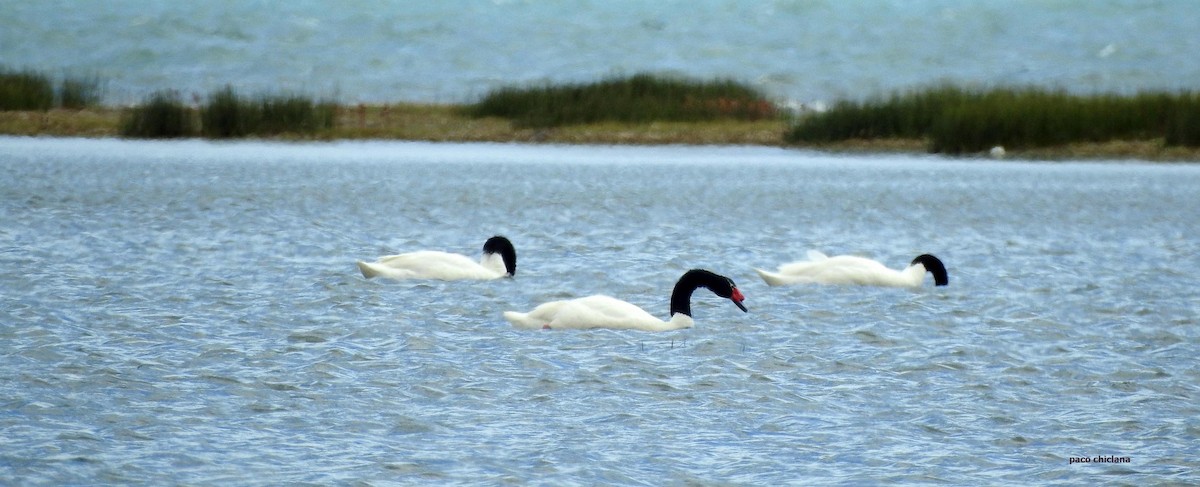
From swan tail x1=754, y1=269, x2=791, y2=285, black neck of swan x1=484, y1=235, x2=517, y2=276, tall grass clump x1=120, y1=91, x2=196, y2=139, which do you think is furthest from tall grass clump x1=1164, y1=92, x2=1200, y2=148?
black neck of swan x1=484, y1=235, x2=517, y2=276

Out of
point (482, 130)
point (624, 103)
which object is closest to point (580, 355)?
point (482, 130)

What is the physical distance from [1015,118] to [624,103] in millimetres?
11590

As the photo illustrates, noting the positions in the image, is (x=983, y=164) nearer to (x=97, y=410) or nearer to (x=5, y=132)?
(x=5, y=132)

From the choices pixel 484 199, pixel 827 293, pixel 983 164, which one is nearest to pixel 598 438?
pixel 827 293

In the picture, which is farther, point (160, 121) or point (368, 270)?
point (160, 121)

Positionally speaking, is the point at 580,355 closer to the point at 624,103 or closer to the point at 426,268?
the point at 426,268

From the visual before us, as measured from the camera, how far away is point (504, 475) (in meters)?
7.68

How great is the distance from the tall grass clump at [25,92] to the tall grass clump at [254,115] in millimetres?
5003

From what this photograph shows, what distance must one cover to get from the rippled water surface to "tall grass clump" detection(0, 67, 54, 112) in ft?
76.2

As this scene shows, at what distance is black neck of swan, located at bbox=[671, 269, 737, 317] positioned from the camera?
12344mm

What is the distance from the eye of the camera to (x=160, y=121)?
1746 inches

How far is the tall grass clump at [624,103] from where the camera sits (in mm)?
47625

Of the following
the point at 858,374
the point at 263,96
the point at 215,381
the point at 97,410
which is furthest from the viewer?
the point at 263,96

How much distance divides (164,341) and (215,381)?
5.58ft
